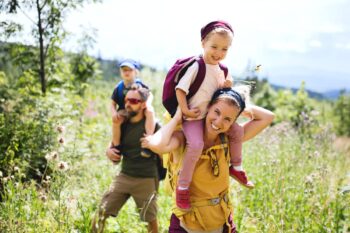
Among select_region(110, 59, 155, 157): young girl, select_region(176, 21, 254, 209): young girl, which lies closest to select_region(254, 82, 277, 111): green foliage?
select_region(110, 59, 155, 157): young girl

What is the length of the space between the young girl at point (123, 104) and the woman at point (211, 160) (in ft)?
3.69

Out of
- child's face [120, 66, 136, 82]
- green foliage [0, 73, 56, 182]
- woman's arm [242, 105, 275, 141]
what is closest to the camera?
woman's arm [242, 105, 275, 141]

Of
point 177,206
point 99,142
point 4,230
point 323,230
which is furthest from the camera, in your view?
point 99,142

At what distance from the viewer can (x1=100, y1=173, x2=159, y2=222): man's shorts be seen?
370 centimetres

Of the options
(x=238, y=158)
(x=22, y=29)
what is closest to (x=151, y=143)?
(x=238, y=158)

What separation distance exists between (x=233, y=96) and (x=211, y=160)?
45 centimetres

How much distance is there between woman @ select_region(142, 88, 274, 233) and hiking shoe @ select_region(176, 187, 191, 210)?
0.08m

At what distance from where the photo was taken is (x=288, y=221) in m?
4.17

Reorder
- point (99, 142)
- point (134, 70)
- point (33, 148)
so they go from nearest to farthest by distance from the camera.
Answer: point (134, 70) < point (33, 148) < point (99, 142)

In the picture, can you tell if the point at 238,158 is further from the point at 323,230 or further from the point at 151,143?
the point at 323,230

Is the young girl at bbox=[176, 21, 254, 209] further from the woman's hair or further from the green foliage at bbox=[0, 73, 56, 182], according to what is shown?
the green foliage at bbox=[0, 73, 56, 182]

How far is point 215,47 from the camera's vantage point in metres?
2.20

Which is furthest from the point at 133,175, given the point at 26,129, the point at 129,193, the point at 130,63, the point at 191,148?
the point at 26,129

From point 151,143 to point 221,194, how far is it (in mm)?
618
